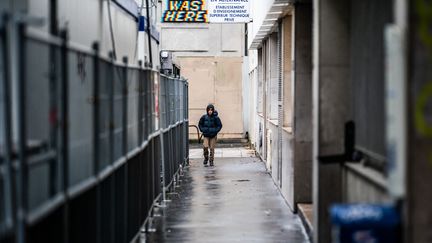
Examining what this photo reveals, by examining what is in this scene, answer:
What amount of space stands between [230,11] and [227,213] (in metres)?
12.3

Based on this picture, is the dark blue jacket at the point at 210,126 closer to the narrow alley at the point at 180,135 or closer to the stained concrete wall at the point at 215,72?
the narrow alley at the point at 180,135

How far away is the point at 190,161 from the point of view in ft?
86.8

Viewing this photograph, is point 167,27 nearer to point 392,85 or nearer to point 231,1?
point 231,1

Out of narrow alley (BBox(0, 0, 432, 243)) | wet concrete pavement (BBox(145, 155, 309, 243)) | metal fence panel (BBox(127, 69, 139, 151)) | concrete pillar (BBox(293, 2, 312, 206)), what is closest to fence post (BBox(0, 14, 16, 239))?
narrow alley (BBox(0, 0, 432, 243))

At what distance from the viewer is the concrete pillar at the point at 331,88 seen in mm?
9742

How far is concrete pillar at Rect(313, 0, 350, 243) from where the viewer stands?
974 cm

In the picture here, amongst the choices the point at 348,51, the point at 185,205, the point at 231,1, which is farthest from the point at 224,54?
the point at 348,51

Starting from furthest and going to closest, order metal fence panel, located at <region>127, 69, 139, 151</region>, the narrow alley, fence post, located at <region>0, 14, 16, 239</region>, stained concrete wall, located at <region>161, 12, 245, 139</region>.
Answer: stained concrete wall, located at <region>161, 12, 245, 139</region> → metal fence panel, located at <region>127, 69, 139, 151</region> → the narrow alley → fence post, located at <region>0, 14, 16, 239</region>

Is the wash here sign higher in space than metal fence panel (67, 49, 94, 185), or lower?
higher

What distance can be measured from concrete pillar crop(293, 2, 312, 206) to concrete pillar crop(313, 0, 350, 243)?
14.0 ft

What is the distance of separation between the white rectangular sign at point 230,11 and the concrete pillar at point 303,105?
11082mm

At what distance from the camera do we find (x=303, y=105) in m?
14.2

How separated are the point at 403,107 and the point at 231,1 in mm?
20314

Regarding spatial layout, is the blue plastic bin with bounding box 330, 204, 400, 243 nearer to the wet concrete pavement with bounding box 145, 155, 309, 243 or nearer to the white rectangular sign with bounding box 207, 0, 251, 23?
the wet concrete pavement with bounding box 145, 155, 309, 243
